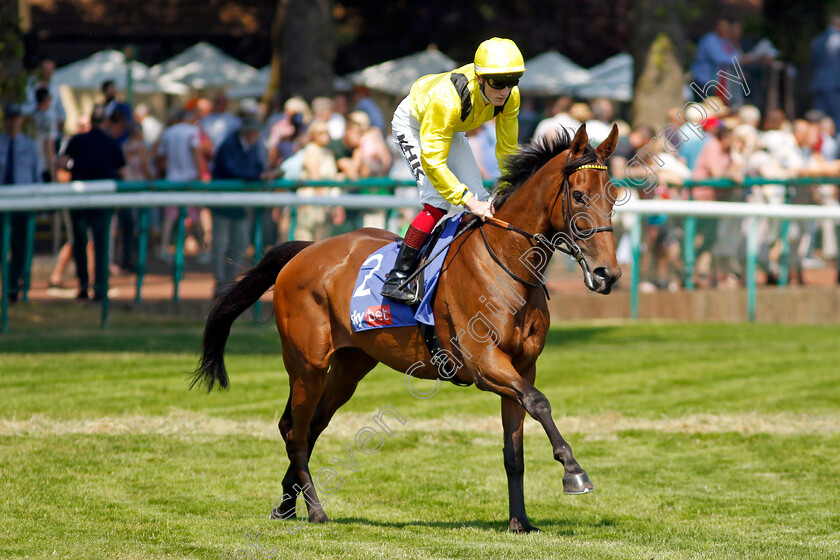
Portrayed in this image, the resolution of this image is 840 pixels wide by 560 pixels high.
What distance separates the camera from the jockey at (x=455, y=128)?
595 cm

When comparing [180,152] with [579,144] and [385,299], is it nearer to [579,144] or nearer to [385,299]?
[385,299]

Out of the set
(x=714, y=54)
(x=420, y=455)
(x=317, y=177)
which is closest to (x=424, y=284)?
(x=420, y=455)

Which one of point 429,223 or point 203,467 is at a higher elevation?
point 429,223

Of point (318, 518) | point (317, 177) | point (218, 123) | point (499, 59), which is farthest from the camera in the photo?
point (218, 123)

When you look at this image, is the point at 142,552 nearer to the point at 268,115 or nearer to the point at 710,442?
the point at 710,442

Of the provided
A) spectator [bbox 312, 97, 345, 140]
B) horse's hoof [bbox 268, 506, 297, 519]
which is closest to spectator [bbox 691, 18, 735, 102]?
spectator [bbox 312, 97, 345, 140]

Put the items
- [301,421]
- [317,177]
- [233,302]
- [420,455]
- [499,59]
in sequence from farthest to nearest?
[317,177]
[420,455]
[233,302]
[301,421]
[499,59]

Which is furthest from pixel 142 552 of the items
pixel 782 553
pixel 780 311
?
pixel 780 311

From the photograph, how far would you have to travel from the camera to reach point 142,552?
217 inches

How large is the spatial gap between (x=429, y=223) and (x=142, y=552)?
2123mm

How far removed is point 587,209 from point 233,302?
8.07 feet

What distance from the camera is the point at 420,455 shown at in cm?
823

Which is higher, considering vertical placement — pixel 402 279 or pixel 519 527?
pixel 402 279

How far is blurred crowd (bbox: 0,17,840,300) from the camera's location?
12.3 m
